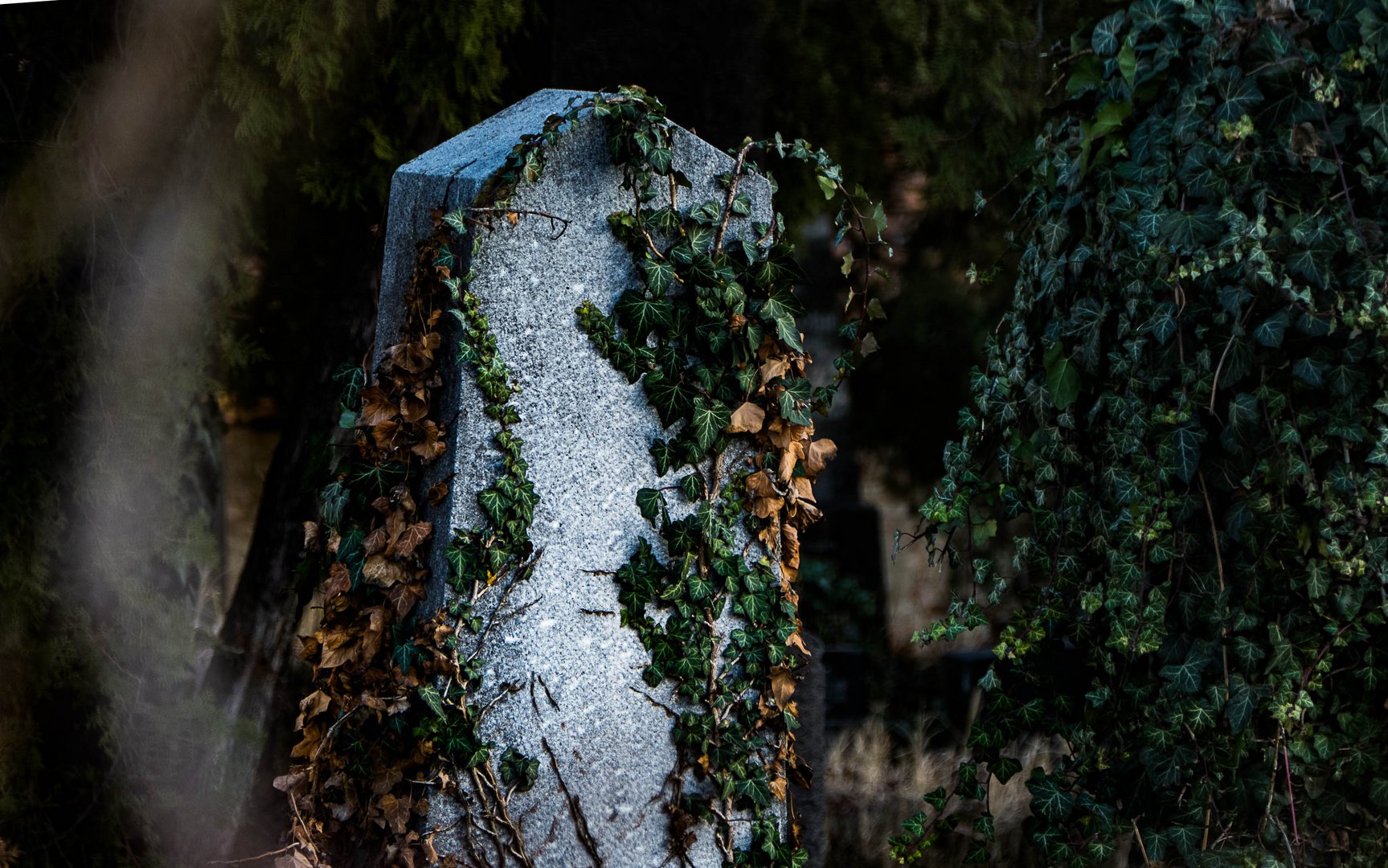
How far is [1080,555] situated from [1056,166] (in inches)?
32.9

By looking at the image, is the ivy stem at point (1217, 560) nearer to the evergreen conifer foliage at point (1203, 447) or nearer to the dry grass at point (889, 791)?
the evergreen conifer foliage at point (1203, 447)

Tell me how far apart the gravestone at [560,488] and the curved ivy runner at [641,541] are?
3 cm

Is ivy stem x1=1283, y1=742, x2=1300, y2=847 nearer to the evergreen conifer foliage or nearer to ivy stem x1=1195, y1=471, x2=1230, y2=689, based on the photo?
the evergreen conifer foliage

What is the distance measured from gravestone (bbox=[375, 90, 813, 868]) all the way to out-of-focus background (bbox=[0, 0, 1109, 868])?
1695mm

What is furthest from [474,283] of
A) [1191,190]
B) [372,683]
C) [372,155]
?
[372,155]

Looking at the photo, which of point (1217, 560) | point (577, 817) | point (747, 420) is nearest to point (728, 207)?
point (747, 420)

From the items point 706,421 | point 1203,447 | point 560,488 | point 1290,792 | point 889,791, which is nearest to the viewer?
point 1290,792

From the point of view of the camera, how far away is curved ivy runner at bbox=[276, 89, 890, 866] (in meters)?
2.36

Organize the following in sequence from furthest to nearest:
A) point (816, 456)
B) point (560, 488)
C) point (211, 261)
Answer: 1. point (211, 261)
2. point (816, 456)
3. point (560, 488)

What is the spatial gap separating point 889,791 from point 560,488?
2.44 metres

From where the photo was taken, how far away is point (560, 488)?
2.45 m

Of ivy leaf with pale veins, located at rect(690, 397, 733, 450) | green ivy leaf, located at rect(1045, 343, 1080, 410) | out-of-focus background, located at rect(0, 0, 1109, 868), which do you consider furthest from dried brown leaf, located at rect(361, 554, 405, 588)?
out-of-focus background, located at rect(0, 0, 1109, 868)

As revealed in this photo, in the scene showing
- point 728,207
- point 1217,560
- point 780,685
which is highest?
point 728,207

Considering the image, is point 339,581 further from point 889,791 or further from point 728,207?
point 889,791
